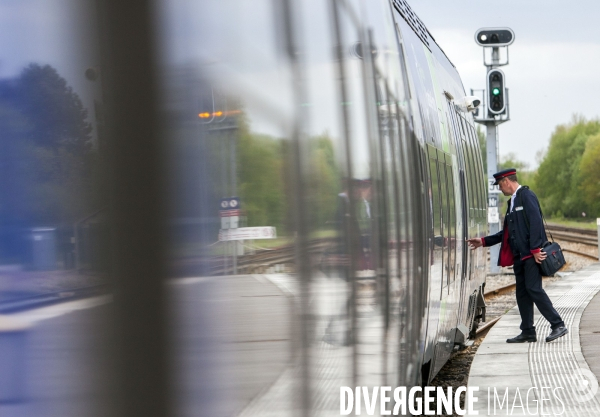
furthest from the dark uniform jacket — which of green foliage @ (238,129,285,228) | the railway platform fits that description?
green foliage @ (238,129,285,228)

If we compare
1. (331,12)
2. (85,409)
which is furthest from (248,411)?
(331,12)

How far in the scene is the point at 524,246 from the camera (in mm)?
9094

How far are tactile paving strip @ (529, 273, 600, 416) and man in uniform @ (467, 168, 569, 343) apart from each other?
0.22 m

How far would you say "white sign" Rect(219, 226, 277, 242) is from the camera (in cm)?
176

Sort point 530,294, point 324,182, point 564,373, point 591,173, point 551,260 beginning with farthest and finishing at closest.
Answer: point 591,173 < point 530,294 < point 551,260 < point 564,373 < point 324,182

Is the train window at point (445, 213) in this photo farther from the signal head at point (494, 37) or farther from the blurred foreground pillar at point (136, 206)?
the signal head at point (494, 37)

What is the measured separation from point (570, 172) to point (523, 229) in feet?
398

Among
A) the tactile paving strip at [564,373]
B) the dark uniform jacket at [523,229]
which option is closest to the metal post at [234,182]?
the tactile paving strip at [564,373]

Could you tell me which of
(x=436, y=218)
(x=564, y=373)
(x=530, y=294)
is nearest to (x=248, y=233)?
(x=436, y=218)

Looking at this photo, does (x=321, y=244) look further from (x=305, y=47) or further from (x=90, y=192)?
(x=90, y=192)

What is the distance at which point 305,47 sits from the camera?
2422 millimetres

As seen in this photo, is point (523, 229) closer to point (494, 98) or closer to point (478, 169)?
point (478, 169)

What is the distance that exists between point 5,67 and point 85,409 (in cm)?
52

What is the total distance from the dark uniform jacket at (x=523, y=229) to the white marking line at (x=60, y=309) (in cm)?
793
